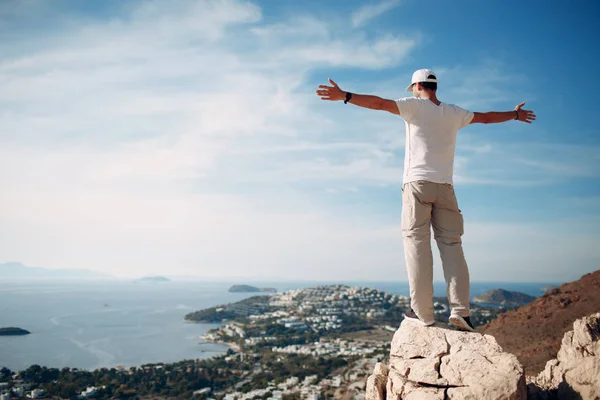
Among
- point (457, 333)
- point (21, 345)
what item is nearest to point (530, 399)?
point (457, 333)

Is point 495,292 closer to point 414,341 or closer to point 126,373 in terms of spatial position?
point 126,373

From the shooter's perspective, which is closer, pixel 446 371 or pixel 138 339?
pixel 446 371

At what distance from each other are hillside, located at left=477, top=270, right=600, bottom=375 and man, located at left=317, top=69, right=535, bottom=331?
715 cm

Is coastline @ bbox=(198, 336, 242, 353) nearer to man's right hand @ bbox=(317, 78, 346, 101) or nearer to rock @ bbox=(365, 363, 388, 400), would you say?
rock @ bbox=(365, 363, 388, 400)

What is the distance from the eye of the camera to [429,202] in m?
4.23

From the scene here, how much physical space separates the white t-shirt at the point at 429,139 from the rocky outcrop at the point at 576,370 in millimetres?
2087

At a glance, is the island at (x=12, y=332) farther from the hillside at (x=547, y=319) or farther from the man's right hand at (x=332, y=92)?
the man's right hand at (x=332, y=92)

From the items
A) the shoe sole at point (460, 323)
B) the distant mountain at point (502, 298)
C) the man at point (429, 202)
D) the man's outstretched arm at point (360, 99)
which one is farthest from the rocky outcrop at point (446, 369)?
the distant mountain at point (502, 298)

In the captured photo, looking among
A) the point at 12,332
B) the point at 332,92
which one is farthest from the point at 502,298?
the point at 332,92

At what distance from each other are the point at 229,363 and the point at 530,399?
37968 mm

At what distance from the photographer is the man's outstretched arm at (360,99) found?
386 centimetres

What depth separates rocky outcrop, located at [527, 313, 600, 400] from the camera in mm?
3852

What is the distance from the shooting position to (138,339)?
55.4 m

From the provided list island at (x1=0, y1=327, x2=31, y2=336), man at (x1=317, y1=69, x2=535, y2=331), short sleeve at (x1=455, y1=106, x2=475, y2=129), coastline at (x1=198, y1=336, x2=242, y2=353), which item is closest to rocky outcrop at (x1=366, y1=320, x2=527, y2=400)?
man at (x1=317, y1=69, x2=535, y2=331)
